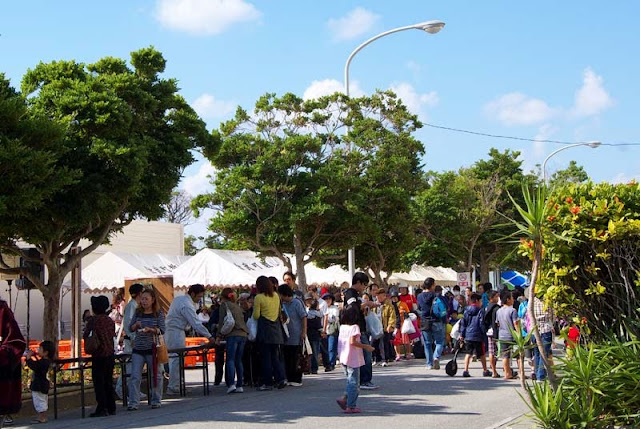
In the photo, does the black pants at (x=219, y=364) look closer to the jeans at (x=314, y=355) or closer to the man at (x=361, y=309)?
the jeans at (x=314, y=355)

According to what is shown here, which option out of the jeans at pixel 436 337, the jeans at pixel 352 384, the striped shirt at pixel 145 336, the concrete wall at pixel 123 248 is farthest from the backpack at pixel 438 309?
the concrete wall at pixel 123 248

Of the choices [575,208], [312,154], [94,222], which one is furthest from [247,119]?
[575,208]

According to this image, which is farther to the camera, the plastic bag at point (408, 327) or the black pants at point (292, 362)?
the plastic bag at point (408, 327)

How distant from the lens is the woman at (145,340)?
1205 cm

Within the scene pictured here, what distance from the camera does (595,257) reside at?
29.5ft

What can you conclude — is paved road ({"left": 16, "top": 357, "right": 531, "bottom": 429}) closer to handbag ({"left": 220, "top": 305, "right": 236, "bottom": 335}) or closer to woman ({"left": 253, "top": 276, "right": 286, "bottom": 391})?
woman ({"left": 253, "top": 276, "right": 286, "bottom": 391})

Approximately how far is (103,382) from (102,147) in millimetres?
3919

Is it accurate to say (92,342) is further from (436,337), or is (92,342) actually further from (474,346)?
(436,337)

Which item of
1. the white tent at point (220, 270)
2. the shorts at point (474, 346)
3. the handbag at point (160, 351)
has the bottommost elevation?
the shorts at point (474, 346)

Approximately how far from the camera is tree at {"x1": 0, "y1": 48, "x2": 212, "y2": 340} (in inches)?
541

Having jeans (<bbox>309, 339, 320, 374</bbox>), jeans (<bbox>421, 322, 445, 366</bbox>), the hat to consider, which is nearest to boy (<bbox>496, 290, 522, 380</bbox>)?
jeans (<bbox>421, 322, 445, 366</bbox>)

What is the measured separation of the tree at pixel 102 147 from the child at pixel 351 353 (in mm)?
4645

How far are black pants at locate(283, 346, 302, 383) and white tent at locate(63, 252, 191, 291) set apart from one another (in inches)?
509

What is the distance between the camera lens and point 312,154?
89.0 ft
